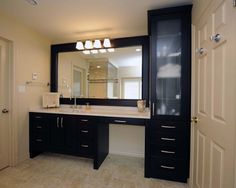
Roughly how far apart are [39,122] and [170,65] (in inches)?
96.6

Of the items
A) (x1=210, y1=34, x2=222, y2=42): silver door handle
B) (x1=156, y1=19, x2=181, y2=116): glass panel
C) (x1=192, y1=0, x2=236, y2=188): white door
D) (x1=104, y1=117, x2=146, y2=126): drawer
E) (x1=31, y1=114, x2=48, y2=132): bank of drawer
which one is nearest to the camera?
(x1=192, y1=0, x2=236, y2=188): white door

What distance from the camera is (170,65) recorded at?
2.06 m

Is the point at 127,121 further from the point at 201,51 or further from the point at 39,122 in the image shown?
the point at 39,122

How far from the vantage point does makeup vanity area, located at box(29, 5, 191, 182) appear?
1970mm

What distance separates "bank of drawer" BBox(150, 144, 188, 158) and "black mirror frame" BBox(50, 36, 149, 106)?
2.96 feet

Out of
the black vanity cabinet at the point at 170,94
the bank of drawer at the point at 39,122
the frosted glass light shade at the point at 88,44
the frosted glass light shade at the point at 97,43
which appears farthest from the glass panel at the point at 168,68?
the bank of drawer at the point at 39,122

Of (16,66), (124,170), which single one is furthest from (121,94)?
(16,66)

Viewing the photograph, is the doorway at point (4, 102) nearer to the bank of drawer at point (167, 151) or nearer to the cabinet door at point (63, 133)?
the cabinet door at point (63, 133)

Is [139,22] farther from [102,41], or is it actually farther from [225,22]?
[225,22]

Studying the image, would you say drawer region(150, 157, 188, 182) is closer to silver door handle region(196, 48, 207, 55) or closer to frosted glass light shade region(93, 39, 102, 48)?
silver door handle region(196, 48, 207, 55)

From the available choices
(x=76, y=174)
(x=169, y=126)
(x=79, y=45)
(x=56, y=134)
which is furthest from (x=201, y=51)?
(x=56, y=134)

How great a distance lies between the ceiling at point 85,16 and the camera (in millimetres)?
1905

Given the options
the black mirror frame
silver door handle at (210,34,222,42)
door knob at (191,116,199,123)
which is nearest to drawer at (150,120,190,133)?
door knob at (191,116,199,123)

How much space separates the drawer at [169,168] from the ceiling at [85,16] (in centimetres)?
211
